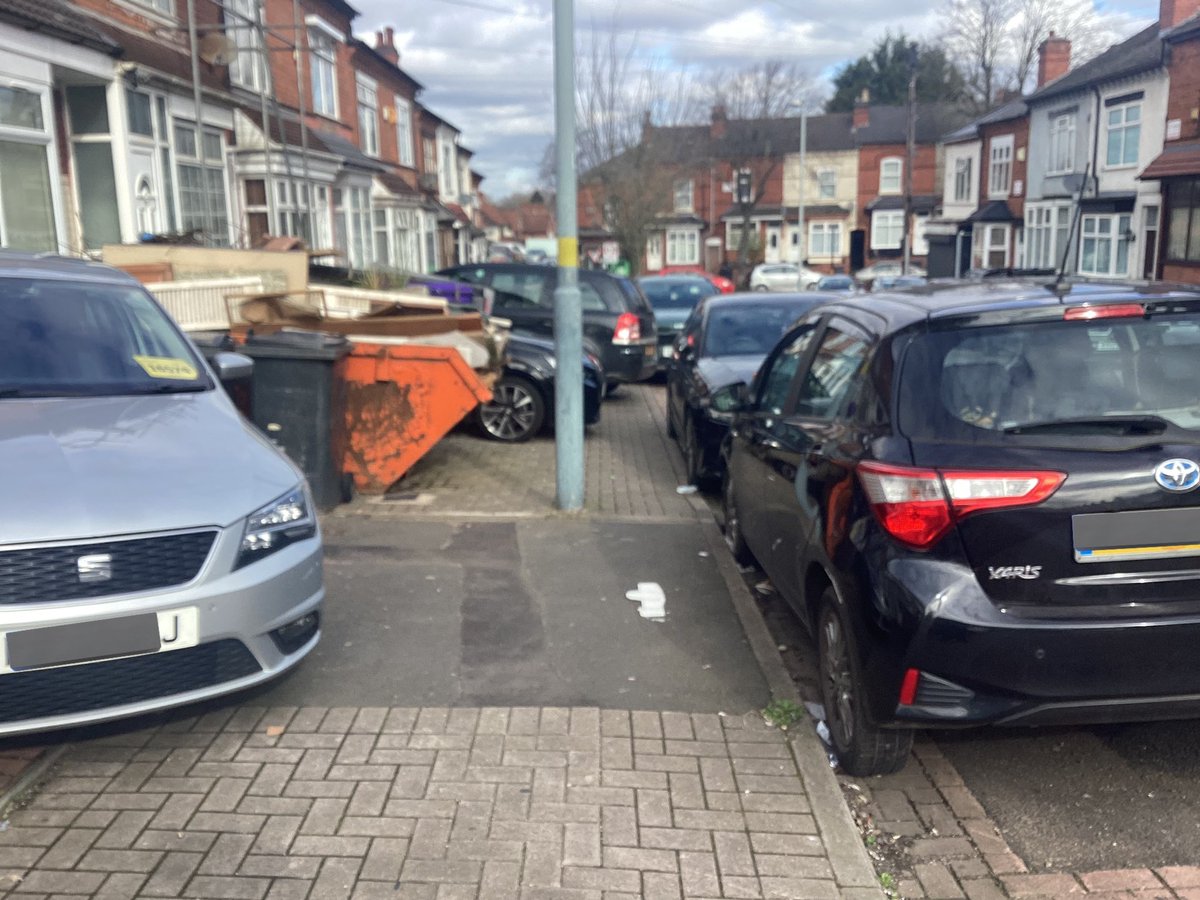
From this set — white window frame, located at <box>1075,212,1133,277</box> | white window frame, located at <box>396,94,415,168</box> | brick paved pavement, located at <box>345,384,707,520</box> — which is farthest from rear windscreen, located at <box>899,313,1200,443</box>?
white window frame, located at <box>396,94,415,168</box>

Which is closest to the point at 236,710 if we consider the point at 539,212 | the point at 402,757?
the point at 402,757

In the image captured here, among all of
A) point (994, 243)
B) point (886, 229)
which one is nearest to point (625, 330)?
point (994, 243)

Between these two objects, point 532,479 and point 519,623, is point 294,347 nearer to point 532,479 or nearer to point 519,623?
point 532,479

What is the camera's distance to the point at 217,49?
17.1 m

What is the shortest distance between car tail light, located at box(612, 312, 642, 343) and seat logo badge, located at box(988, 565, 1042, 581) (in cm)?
1104

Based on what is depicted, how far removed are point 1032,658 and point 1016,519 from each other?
43cm

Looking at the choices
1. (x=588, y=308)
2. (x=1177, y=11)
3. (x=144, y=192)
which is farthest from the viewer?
(x=1177, y=11)

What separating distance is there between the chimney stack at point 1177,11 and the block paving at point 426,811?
32146 millimetres

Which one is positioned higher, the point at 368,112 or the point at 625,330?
the point at 368,112

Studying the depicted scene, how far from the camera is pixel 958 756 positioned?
13.8 feet

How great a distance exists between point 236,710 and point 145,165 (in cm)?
1233

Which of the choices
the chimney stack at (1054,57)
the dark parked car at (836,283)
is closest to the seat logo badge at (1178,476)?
the dark parked car at (836,283)

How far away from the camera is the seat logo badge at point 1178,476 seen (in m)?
3.30

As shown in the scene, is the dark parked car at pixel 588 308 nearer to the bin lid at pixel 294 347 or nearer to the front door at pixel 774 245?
the bin lid at pixel 294 347
